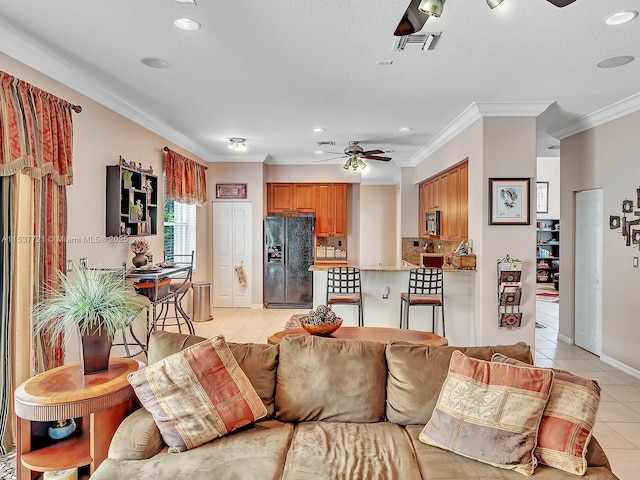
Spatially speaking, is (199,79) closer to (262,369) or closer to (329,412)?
(262,369)

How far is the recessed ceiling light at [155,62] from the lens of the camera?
3254 mm

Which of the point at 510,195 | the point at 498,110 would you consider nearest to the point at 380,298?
the point at 510,195

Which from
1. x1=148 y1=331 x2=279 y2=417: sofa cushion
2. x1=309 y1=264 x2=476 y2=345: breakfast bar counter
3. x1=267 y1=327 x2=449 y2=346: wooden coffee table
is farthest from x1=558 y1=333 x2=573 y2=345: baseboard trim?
x1=148 y1=331 x2=279 y2=417: sofa cushion

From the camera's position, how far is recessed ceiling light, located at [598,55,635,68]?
3.18 m

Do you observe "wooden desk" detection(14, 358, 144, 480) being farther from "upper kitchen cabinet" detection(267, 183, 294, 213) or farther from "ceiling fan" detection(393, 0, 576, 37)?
"upper kitchen cabinet" detection(267, 183, 294, 213)

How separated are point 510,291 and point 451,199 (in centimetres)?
181

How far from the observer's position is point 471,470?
176cm

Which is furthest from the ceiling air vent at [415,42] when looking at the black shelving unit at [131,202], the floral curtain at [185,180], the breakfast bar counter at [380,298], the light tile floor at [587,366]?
the floral curtain at [185,180]

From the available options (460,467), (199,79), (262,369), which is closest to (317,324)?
(262,369)

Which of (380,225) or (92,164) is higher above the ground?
(92,164)

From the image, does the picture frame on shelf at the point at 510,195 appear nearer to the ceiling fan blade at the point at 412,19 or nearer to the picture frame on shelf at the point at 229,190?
the ceiling fan blade at the point at 412,19

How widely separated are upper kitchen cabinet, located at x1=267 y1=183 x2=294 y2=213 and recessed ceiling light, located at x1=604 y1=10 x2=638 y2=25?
19.5 feet

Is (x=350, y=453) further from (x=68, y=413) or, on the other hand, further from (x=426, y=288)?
(x=426, y=288)

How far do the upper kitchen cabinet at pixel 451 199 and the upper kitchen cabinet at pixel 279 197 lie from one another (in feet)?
8.49
